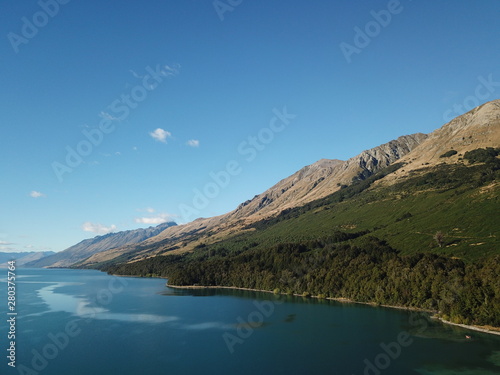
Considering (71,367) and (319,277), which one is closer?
(71,367)

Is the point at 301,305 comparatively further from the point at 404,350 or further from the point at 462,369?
the point at 462,369

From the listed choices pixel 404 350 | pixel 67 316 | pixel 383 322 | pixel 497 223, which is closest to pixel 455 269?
pixel 383 322

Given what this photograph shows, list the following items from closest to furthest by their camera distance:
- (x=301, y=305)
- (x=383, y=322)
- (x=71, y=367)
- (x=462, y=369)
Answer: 1. (x=462, y=369)
2. (x=71, y=367)
3. (x=383, y=322)
4. (x=301, y=305)

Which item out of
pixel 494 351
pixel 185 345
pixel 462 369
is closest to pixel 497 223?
pixel 494 351

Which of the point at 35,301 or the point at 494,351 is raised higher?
the point at 35,301

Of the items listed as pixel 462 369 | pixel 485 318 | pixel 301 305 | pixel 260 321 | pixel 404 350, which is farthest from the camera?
pixel 301 305

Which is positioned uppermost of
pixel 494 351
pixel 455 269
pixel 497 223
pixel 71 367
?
pixel 497 223

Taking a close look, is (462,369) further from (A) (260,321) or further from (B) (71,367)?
(B) (71,367)
